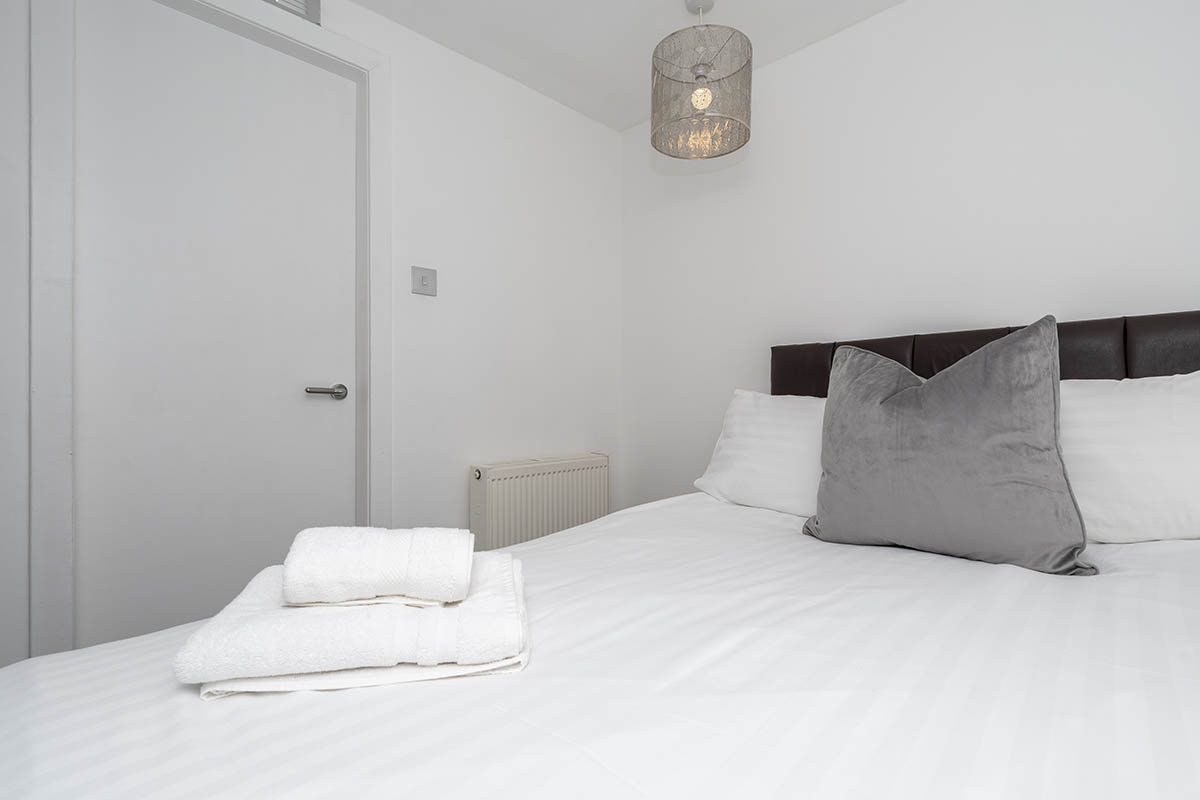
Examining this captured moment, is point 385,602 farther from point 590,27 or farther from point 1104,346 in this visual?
point 590,27

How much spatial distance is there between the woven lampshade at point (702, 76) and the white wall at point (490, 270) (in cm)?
92

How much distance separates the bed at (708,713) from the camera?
1.61 feet

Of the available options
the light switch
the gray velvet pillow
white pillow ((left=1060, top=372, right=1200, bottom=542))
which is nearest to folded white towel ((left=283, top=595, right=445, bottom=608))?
the gray velvet pillow

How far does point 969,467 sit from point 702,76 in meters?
1.41

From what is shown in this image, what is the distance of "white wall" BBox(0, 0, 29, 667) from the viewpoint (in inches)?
57.4

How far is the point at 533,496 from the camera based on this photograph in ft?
8.14

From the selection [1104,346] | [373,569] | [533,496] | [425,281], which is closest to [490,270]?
[425,281]

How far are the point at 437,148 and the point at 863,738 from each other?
240 centimetres

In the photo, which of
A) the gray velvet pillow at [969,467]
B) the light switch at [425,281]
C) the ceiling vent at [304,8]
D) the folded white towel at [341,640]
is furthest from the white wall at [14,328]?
the gray velvet pillow at [969,467]

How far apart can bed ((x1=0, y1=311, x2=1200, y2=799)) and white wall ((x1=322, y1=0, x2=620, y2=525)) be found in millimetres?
1527

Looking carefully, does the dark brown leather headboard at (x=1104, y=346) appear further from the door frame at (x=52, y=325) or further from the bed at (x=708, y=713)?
the door frame at (x=52, y=325)

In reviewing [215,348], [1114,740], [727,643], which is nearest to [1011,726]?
[1114,740]

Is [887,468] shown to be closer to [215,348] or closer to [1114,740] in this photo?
[1114,740]

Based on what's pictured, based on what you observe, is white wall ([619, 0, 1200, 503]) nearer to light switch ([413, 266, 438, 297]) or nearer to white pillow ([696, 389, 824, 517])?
white pillow ([696, 389, 824, 517])
